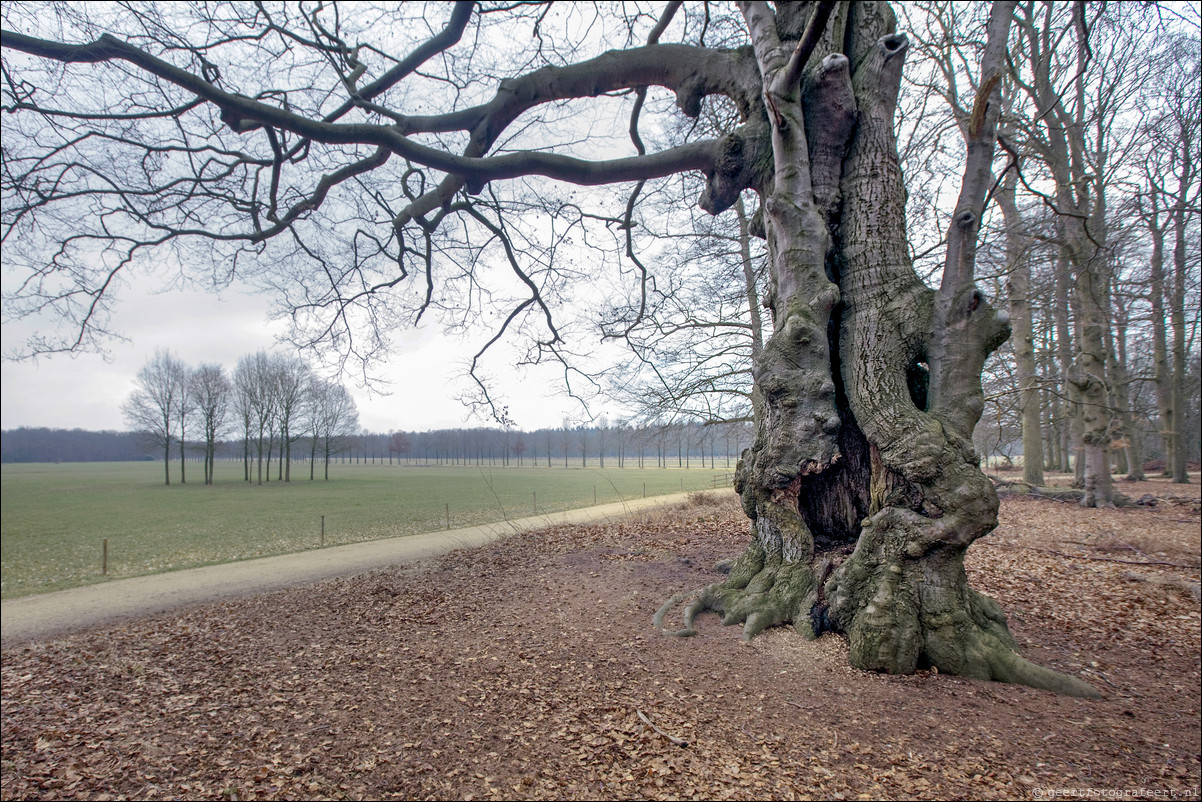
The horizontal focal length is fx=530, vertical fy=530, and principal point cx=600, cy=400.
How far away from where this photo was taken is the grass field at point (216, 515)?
13.0 meters

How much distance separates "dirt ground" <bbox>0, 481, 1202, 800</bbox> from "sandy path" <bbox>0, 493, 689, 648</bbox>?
162 inches

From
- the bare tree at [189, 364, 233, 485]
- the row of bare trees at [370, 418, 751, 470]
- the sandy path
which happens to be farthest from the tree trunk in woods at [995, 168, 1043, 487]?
the bare tree at [189, 364, 233, 485]

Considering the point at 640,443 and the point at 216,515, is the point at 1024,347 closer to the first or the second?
the point at 640,443

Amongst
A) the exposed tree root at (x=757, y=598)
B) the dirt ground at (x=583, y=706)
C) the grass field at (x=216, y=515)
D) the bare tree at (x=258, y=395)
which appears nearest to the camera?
the dirt ground at (x=583, y=706)

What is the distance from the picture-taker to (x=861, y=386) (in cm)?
396

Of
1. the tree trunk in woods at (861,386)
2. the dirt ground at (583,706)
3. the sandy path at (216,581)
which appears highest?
the tree trunk in woods at (861,386)

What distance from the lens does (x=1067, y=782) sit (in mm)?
2328

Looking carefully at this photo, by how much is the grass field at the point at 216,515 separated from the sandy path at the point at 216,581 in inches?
31.5

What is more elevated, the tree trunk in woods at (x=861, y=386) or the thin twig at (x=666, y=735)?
the tree trunk in woods at (x=861, y=386)

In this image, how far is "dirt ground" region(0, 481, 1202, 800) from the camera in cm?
248

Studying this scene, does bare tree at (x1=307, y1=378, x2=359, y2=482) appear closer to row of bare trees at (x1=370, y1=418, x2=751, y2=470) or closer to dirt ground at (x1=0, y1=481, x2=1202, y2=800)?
row of bare trees at (x1=370, y1=418, x2=751, y2=470)

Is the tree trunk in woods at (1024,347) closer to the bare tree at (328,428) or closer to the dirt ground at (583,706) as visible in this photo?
the dirt ground at (583,706)

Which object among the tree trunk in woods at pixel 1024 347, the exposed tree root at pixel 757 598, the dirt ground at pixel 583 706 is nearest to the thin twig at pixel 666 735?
the dirt ground at pixel 583 706

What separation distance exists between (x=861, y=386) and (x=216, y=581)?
542 inches
